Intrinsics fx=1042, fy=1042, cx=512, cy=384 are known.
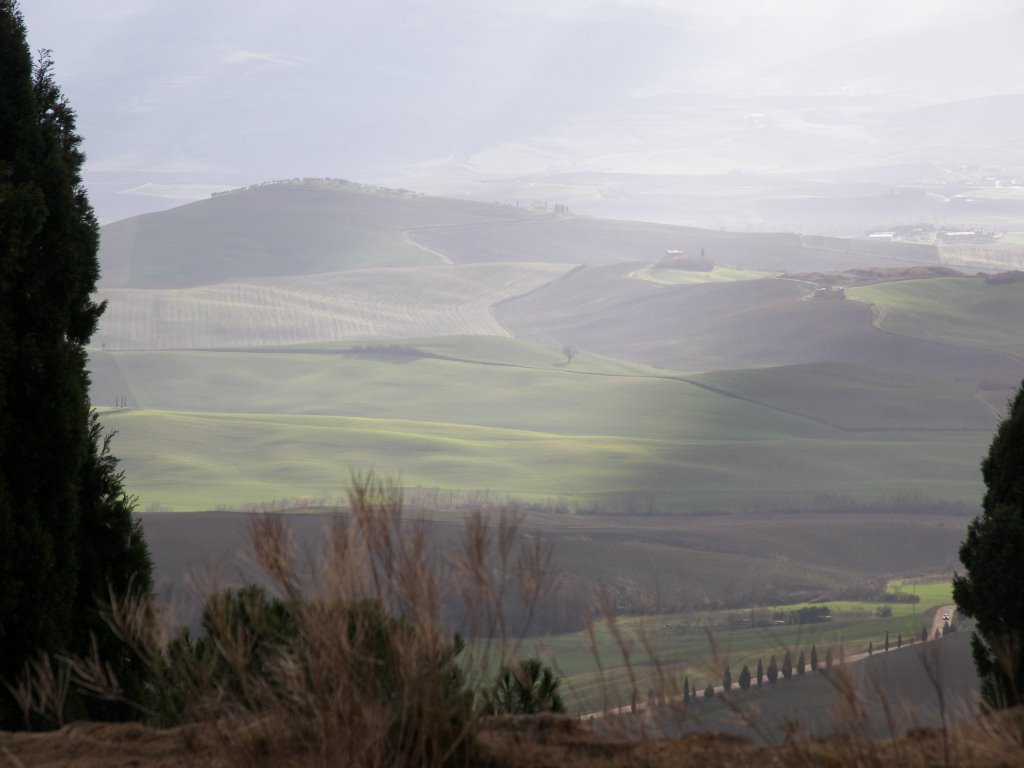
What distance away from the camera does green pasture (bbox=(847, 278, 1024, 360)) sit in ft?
357

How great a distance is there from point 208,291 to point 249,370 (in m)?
41.2

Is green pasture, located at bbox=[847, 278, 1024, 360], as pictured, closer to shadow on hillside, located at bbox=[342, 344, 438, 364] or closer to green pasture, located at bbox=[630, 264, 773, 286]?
green pasture, located at bbox=[630, 264, 773, 286]

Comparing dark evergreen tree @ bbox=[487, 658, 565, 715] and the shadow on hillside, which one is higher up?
the shadow on hillside

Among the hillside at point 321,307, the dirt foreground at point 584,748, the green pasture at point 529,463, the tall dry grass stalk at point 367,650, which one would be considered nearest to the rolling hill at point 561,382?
the green pasture at point 529,463

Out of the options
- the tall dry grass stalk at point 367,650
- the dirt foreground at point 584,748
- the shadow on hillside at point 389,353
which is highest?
the shadow on hillside at point 389,353

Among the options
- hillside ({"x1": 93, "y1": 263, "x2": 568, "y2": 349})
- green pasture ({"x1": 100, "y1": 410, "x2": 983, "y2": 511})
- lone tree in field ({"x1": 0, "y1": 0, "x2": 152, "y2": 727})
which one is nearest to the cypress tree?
lone tree in field ({"x1": 0, "y1": 0, "x2": 152, "y2": 727})

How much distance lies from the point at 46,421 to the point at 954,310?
121926 mm

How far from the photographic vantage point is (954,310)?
383 ft

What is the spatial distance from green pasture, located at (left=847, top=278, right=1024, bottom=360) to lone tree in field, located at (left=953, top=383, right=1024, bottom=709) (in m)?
105

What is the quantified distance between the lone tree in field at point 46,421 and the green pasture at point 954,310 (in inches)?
4276

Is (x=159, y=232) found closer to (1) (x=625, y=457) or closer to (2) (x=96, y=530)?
(1) (x=625, y=457)

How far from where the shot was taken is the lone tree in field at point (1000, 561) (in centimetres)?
759

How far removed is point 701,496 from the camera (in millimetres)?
77312

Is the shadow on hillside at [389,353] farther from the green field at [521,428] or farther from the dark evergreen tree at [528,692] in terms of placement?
the dark evergreen tree at [528,692]
